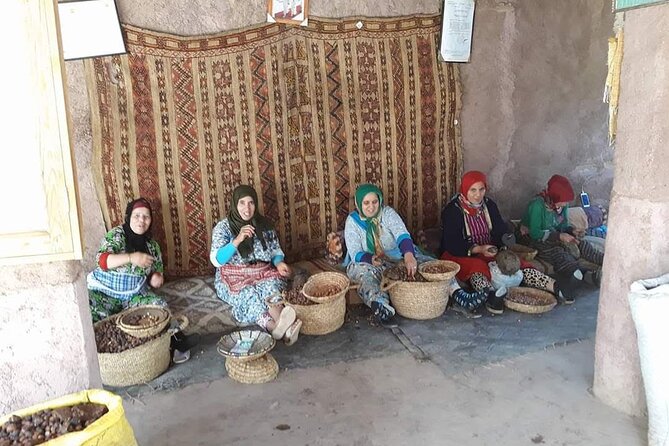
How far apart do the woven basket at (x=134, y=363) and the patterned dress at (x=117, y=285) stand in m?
0.45

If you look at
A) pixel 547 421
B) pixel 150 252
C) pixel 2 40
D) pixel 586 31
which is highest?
pixel 586 31

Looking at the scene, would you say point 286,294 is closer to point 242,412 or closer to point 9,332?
point 242,412

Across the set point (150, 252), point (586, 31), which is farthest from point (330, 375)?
point (586, 31)

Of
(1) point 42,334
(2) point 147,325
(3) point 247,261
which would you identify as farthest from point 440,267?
(1) point 42,334

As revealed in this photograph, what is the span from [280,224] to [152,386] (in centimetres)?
190

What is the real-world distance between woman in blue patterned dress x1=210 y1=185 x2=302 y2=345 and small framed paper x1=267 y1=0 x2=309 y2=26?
1.42m

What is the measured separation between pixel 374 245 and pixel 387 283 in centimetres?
53

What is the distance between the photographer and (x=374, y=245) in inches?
186

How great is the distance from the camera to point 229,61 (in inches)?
181

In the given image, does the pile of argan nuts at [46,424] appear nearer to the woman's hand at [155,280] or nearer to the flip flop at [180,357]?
the flip flop at [180,357]

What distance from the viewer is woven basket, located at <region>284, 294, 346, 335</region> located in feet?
13.1

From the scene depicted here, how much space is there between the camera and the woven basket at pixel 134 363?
3359 mm

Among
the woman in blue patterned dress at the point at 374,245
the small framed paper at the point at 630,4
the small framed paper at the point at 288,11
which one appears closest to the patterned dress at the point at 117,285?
the woman in blue patterned dress at the point at 374,245

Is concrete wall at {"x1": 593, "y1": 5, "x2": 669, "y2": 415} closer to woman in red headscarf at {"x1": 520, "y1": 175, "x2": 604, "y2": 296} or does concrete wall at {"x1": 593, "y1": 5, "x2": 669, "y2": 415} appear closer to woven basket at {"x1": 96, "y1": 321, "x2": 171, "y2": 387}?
woman in red headscarf at {"x1": 520, "y1": 175, "x2": 604, "y2": 296}
